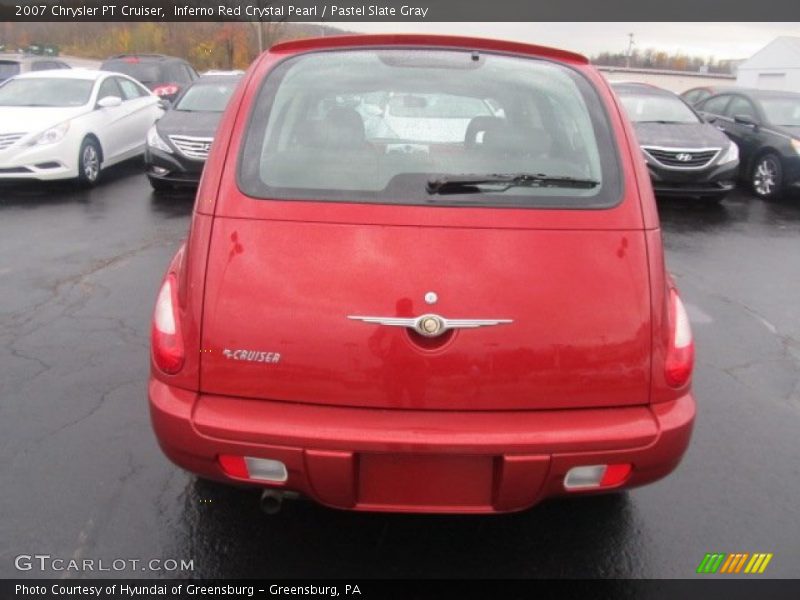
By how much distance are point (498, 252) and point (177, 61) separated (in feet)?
55.6

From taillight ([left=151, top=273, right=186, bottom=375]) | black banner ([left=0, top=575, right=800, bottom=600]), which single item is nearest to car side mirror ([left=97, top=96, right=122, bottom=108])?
taillight ([left=151, top=273, right=186, bottom=375])

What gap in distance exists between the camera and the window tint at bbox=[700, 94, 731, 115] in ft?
36.2

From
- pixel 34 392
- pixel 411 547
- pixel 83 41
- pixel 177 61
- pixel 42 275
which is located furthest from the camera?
pixel 83 41

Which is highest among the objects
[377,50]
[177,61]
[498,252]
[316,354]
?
[377,50]

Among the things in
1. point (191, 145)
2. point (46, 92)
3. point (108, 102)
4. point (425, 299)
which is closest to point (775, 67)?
point (108, 102)

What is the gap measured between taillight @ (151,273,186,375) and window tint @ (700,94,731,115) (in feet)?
35.7

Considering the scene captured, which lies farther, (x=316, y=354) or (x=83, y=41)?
(x=83, y=41)

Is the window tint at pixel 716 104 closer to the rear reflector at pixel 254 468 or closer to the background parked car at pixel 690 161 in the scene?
the background parked car at pixel 690 161

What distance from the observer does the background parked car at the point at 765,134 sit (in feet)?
29.7

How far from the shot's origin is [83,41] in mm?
46438

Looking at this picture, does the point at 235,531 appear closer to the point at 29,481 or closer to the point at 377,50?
the point at 29,481

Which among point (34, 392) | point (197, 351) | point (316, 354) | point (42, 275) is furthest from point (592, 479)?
point (42, 275)

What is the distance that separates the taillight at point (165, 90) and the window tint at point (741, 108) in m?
11.6

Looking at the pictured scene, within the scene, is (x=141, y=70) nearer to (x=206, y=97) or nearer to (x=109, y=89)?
(x=109, y=89)
